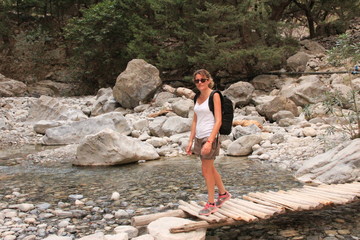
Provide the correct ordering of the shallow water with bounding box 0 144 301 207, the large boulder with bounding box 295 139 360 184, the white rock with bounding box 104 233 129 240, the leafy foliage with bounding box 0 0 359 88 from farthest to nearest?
the leafy foliage with bounding box 0 0 359 88
the large boulder with bounding box 295 139 360 184
the shallow water with bounding box 0 144 301 207
the white rock with bounding box 104 233 129 240

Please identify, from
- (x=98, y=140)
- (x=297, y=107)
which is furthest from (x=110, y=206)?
(x=297, y=107)

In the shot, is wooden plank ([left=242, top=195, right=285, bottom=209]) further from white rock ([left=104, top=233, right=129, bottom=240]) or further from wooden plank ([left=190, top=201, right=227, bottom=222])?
white rock ([left=104, top=233, right=129, bottom=240])

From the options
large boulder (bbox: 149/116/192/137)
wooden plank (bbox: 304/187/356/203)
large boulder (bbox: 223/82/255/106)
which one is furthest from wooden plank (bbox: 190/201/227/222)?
large boulder (bbox: 223/82/255/106)

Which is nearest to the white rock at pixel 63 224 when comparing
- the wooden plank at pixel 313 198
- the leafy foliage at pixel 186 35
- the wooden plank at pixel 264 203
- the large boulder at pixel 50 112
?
the wooden plank at pixel 264 203

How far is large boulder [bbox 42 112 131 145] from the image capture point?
955 centimetres

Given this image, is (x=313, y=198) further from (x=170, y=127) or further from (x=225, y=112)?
(x=170, y=127)

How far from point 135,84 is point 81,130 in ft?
14.1

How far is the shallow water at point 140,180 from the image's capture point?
190 inches

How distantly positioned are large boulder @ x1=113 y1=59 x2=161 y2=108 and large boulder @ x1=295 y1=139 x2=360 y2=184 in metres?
8.88

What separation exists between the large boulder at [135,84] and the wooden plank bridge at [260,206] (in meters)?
10.1

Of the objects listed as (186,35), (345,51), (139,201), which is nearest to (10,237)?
(139,201)

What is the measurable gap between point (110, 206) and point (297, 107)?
→ 820 centimetres

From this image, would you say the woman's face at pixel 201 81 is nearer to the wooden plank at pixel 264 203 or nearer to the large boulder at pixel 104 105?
the wooden plank at pixel 264 203

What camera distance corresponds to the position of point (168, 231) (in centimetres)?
305
